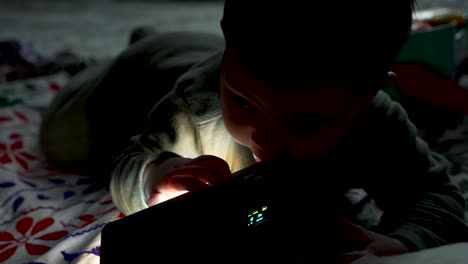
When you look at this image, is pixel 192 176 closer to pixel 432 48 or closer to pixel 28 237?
pixel 28 237

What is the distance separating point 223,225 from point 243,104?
5.0 inches

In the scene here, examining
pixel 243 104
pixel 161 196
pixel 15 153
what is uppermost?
pixel 243 104

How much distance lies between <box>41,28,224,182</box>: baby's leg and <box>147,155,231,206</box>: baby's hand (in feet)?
0.76

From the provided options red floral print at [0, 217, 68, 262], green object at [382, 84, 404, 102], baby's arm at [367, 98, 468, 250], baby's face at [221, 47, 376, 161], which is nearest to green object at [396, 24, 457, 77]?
green object at [382, 84, 404, 102]

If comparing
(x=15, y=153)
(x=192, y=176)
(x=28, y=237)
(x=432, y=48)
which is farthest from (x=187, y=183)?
(x=432, y=48)

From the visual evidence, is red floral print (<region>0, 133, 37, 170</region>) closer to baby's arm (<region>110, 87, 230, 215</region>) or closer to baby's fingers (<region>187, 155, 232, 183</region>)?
baby's arm (<region>110, 87, 230, 215</region>)

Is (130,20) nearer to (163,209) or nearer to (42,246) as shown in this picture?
(42,246)

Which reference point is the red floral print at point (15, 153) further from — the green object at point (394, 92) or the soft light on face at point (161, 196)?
the green object at point (394, 92)

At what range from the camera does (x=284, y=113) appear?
429 millimetres

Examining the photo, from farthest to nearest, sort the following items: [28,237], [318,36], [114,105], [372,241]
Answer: [114,105] → [28,237] → [372,241] → [318,36]

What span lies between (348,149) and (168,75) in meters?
0.30

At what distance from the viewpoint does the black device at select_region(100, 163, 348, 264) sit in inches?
14.6

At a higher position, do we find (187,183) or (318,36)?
(318,36)

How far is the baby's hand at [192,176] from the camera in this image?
47 centimetres
